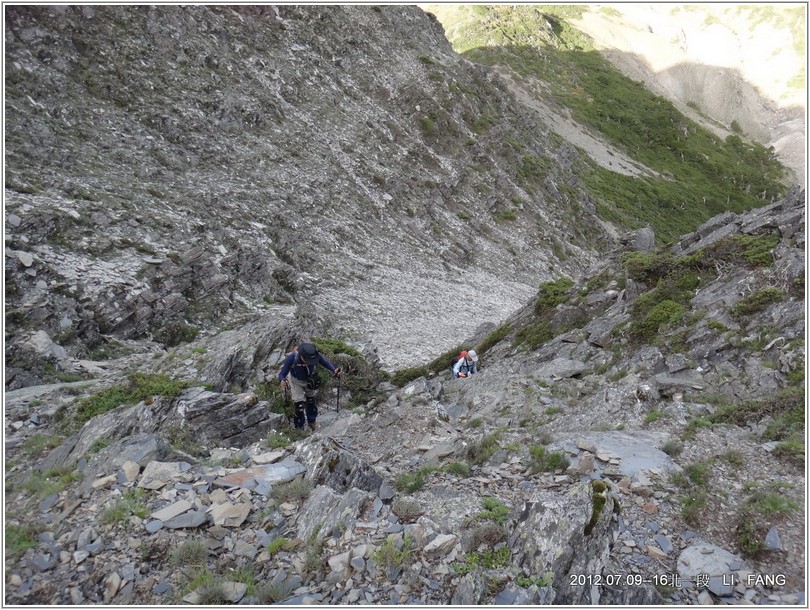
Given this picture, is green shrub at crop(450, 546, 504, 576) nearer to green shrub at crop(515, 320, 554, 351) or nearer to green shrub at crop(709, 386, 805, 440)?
green shrub at crop(709, 386, 805, 440)

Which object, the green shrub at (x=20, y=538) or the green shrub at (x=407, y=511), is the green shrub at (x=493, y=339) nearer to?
the green shrub at (x=407, y=511)

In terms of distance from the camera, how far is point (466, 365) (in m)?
17.8

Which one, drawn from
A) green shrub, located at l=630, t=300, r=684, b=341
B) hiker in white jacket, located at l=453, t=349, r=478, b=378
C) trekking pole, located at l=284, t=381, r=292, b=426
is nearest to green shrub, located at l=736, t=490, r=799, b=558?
green shrub, located at l=630, t=300, r=684, b=341

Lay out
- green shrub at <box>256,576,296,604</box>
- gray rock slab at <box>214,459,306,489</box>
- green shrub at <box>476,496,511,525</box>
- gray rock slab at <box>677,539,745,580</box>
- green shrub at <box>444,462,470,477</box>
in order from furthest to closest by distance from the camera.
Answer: green shrub at <box>444,462,470,477</box>, gray rock slab at <box>214,459,306,489</box>, green shrub at <box>476,496,511,525</box>, gray rock slab at <box>677,539,745,580</box>, green shrub at <box>256,576,296,604</box>

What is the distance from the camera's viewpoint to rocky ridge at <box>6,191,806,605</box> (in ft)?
19.4

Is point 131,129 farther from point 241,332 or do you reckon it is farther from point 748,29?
point 748,29

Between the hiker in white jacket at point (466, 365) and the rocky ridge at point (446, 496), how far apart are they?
442 centimetres

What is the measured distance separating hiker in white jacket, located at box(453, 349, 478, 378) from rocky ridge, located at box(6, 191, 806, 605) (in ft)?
14.5

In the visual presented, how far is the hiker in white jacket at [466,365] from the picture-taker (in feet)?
58.0

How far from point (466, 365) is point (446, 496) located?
10212 mm

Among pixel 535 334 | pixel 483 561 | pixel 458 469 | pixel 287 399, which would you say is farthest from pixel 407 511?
pixel 535 334

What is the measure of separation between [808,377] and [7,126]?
105ft

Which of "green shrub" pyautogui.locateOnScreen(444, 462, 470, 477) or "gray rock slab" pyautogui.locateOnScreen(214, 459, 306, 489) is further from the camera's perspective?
"green shrub" pyautogui.locateOnScreen(444, 462, 470, 477)

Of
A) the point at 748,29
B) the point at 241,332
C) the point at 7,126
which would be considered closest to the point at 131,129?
the point at 7,126
